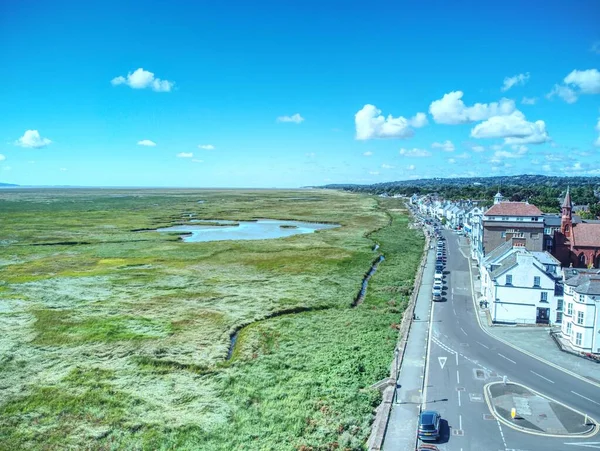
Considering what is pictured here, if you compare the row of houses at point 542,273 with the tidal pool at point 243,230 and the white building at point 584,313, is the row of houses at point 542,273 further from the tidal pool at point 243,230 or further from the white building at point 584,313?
the tidal pool at point 243,230

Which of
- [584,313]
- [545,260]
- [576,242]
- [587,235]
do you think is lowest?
[584,313]

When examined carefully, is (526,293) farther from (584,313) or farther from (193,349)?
(193,349)

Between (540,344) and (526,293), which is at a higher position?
(526,293)

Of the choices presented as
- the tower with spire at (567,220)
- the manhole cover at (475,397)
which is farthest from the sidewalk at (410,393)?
the tower with spire at (567,220)

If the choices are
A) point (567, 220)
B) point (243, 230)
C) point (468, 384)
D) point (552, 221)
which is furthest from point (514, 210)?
point (243, 230)

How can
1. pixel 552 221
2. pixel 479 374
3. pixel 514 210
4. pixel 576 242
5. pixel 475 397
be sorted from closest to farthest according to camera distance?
pixel 475 397 → pixel 479 374 → pixel 576 242 → pixel 514 210 → pixel 552 221


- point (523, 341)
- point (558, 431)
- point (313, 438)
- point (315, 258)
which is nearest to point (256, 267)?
point (315, 258)

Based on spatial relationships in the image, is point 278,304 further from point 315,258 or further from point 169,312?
point 315,258

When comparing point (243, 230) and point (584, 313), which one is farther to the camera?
point (243, 230)
